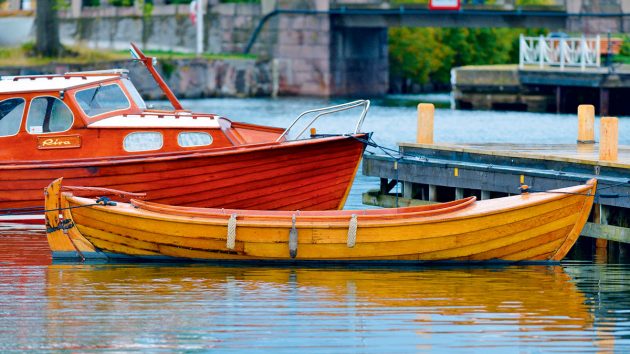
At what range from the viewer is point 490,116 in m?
59.6

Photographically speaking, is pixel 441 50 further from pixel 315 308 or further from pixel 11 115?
pixel 315 308

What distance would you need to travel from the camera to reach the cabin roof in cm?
2459

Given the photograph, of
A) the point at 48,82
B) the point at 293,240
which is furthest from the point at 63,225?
the point at 48,82

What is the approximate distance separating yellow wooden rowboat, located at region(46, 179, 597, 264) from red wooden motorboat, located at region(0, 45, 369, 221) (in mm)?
2685

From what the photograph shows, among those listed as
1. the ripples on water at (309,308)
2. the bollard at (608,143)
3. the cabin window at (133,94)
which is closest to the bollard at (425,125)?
the bollard at (608,143)

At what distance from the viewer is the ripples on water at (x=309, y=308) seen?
52.2 ft

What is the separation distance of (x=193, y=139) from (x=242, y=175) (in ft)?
3.48

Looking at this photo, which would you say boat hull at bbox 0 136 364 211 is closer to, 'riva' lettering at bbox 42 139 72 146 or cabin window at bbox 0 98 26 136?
'riva' lettering at bbox 42 139 72 146

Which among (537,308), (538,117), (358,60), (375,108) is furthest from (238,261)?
(358,60)

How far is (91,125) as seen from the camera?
24281 millimetres

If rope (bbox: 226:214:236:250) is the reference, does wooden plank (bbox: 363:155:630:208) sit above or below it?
above

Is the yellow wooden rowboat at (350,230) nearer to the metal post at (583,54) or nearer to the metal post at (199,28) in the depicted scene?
the metal post at (583,54)

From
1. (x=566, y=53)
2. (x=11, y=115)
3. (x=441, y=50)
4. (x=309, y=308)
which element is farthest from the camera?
(x=441, y=50)

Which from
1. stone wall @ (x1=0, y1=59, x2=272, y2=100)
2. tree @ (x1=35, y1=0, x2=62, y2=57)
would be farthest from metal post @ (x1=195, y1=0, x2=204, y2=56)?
tree @ (x1=35, y1=0, x2=62, y2=57)
